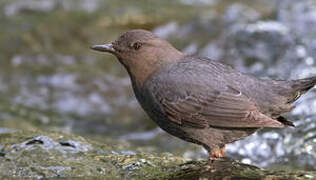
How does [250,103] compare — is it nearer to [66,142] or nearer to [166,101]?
[166,101]

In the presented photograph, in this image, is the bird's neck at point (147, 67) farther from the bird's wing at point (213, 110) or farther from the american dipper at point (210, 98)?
the bird's wing at point (213, 110)

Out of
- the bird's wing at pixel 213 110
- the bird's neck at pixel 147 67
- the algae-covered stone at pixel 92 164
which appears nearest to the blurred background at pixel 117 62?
the bird's wing at pixel 213 110

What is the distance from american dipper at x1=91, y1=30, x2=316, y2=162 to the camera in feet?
15.0

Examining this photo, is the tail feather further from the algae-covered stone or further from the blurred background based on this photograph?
the blurred background

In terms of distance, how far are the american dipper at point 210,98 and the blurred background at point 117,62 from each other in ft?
4.56

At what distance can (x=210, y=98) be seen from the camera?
461cm

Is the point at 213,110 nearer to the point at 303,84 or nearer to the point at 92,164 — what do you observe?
the point at 303,84

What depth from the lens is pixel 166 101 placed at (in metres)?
4.61

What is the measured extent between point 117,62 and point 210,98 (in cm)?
450

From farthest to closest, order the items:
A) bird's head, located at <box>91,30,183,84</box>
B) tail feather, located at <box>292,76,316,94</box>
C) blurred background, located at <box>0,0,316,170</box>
A: 1. blurred background, located at <box>0,0,316,170</box>
2. bird's head, located at <box>91,30,183,84</box>
3. tail feather, located at <box>292,76,316,94</box>

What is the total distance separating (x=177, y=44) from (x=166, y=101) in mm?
4357

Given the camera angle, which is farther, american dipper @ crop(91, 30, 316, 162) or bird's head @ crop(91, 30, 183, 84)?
bird's head @ crop(91, 30, 183, 84)

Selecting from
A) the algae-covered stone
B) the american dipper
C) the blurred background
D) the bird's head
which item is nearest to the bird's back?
the american dipper

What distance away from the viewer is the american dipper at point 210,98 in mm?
4582
